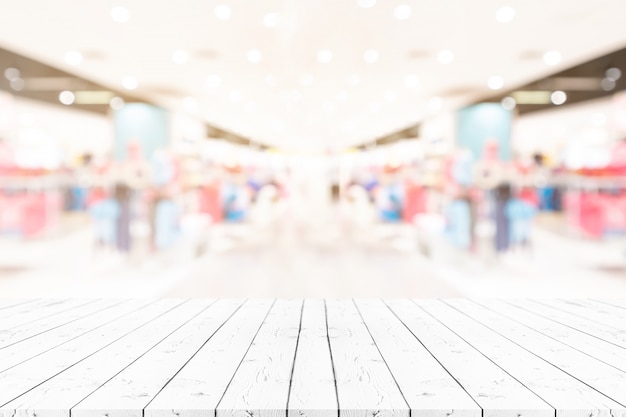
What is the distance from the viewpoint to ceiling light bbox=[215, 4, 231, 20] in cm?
561

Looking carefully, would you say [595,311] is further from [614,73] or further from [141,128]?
[141,128]

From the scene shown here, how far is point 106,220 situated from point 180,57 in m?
2.44

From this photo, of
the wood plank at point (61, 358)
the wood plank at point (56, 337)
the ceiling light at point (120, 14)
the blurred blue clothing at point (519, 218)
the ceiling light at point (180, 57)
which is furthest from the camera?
the blurred blue clothing at point (519, 218)

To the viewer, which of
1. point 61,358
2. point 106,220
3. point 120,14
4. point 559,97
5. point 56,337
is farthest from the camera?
point 559,97

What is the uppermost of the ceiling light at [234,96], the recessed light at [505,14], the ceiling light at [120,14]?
the ceiling light at [234,96]

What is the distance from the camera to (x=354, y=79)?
9.37m

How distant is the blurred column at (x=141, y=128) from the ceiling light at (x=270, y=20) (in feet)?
13.0

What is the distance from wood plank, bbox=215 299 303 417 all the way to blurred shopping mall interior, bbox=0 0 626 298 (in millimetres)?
2320

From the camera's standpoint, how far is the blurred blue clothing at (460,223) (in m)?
8.46

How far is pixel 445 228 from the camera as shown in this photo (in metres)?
9.63

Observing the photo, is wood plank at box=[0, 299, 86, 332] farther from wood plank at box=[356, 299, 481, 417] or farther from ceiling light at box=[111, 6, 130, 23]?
ceiling light at box=[111, 6, 130, 23]

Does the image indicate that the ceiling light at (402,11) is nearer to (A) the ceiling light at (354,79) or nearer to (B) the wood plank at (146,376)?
(A) the ceiling light at (354,79)

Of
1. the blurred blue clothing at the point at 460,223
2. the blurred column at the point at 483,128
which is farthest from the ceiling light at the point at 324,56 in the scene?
the blurred column at the point at 483,128

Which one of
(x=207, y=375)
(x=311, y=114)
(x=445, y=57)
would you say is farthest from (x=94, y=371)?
(x=311, y=114)
